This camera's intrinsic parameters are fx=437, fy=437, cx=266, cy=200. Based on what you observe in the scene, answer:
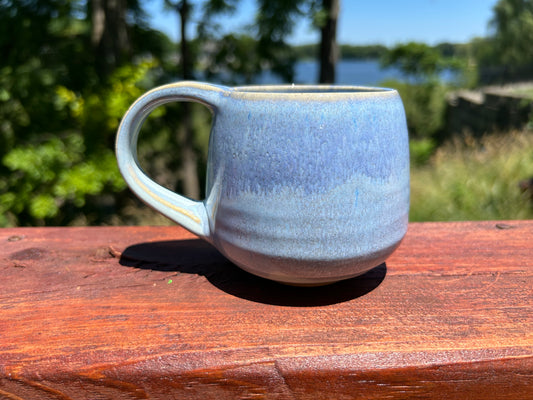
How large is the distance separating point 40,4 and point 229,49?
1.79 metres

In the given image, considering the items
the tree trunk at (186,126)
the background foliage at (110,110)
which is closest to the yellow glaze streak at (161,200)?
the background foliage at (110,110)

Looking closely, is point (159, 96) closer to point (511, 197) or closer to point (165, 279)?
point (165, 279)

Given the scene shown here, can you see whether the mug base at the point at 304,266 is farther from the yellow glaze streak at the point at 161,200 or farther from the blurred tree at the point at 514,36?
the blurred tree at the point at 514,36

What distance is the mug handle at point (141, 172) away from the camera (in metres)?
0.67

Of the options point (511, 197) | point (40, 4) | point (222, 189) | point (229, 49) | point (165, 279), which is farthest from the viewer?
point (229, 49)

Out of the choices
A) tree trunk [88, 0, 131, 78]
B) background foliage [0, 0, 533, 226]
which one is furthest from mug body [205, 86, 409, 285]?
tree trunk [88, 0, 131, 78]

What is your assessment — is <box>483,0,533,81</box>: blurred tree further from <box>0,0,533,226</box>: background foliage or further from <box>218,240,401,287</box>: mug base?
<box>218,240,401,287</box>: mug base

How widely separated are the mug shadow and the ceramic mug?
0.05m

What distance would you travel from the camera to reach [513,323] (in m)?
0.61

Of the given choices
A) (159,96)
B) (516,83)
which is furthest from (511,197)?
(516,83)

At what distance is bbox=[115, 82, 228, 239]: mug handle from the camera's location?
0.67 m

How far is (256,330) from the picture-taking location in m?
0.60

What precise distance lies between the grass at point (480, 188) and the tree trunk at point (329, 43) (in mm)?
1399

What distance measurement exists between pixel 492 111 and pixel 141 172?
8642 mm
